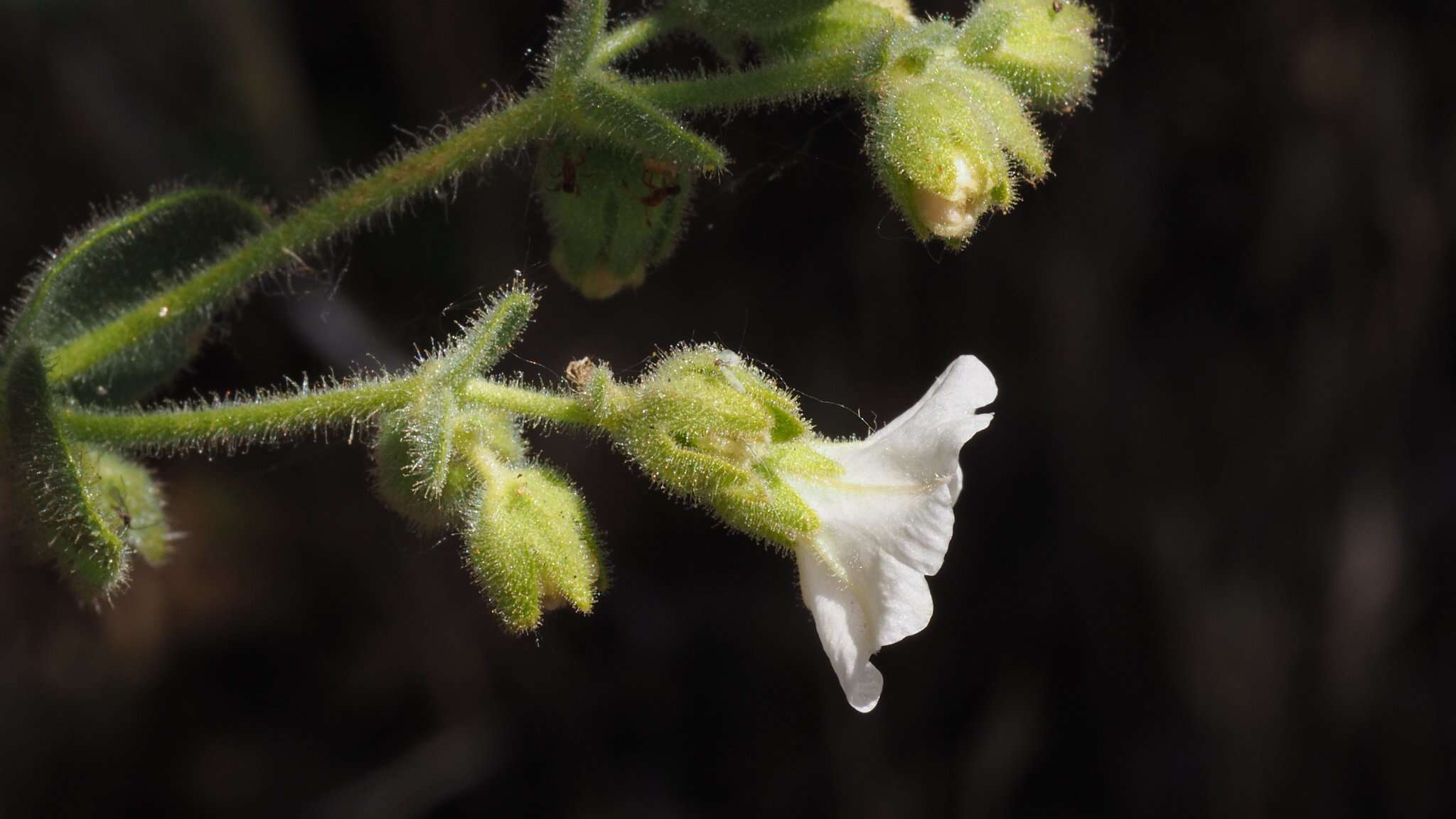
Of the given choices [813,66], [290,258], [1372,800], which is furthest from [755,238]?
[1372,800]

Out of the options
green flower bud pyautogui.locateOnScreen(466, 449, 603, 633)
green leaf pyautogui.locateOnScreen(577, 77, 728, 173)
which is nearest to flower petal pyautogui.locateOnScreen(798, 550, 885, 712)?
green flower bud pyautogui.locateOnScreen(466, 449, 603, 633)

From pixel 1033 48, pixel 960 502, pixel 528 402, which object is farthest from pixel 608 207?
pixel 960 502

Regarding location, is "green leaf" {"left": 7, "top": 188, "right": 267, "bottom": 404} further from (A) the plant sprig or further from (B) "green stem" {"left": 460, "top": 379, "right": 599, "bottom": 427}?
(B) "green stem" {"left": 460, "top": 379, "right": 599, "bottom": 427}

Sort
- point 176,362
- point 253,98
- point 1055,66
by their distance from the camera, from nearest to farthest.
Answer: point 1055,66 → point 176,362 → point 253,98

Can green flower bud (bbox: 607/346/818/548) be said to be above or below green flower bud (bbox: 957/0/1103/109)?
below

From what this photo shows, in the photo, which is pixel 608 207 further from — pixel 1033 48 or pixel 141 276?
pixel 141 276

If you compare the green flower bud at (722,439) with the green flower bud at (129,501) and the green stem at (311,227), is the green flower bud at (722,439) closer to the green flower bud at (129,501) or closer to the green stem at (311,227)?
the green stem at (311,227)

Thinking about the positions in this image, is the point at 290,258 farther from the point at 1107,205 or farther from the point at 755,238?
the point at 1107,205
